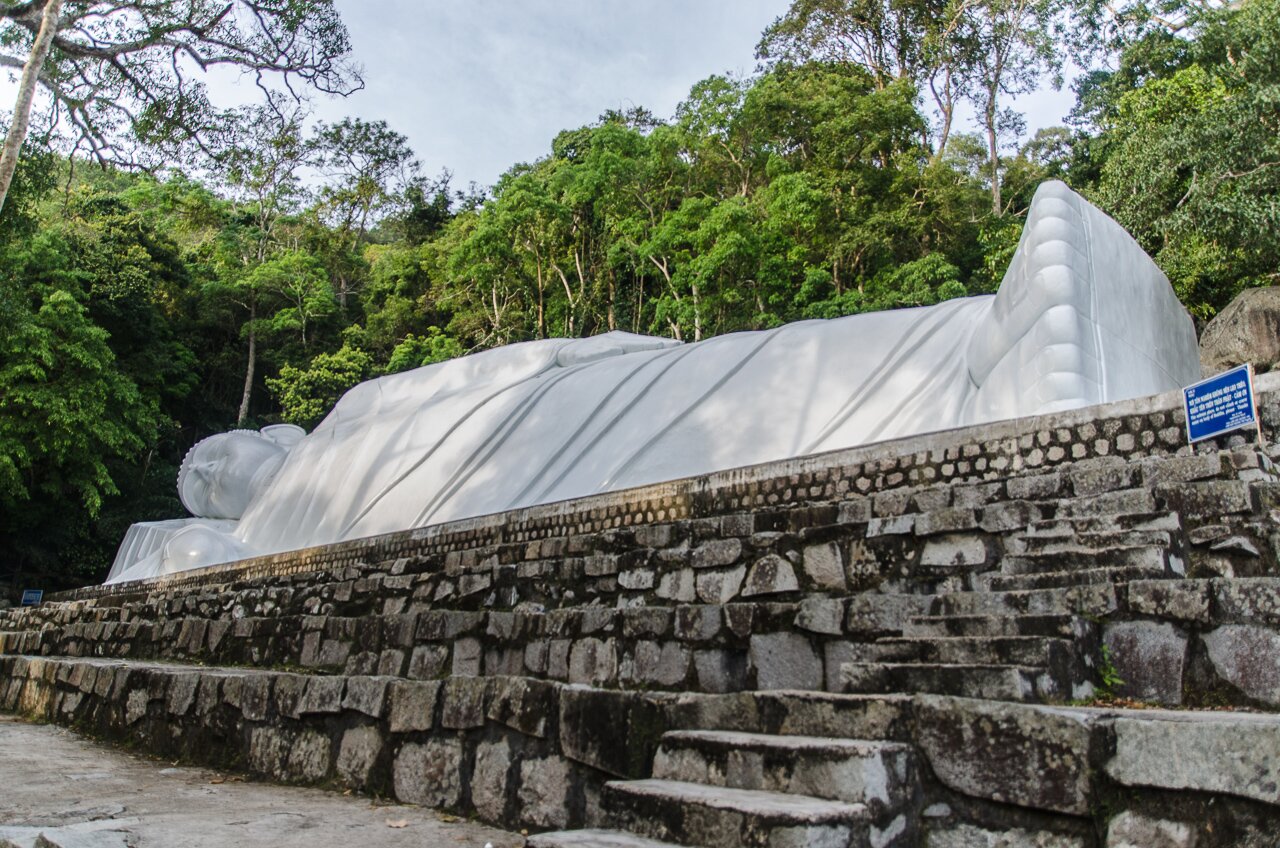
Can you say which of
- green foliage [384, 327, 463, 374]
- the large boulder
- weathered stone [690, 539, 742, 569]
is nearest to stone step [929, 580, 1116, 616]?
weathered stone [690, 539, 742, 569]

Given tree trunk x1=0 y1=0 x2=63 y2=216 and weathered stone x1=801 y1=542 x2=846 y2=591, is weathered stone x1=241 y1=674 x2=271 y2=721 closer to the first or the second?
weathered stone x1=801 y1=542 x2=846 y2=591

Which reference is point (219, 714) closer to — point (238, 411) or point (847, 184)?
point (847, 184)

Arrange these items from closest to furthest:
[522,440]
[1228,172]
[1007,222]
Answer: [522,440] → [1228,172] → [1007,222]

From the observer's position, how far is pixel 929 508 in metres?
3.25

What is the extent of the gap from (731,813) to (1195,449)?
237 cm

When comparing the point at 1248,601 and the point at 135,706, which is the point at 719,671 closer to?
the point at 1248,601

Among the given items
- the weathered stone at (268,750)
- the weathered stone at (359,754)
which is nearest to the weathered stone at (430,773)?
the weathered stone at (359,754)

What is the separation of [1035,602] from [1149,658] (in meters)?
0.27

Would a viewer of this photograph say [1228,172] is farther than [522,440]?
Yes

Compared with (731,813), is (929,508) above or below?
above

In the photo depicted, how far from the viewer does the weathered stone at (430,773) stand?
2.32 meters

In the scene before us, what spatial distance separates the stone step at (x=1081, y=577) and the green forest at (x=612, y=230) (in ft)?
31.4

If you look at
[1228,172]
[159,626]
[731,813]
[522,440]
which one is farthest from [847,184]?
[731,813]

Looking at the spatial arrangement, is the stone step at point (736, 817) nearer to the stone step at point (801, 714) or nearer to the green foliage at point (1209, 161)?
the stone step at point (801, 714)
